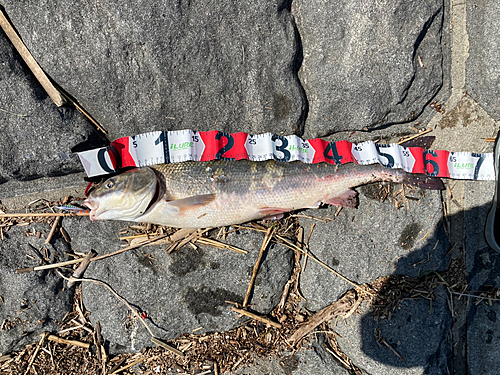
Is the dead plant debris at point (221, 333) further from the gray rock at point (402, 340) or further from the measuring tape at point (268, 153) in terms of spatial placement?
the measuring tape at point (268, 153)

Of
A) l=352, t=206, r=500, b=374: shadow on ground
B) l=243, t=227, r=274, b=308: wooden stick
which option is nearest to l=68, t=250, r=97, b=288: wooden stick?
l=243, t=227, r=274, b=308: wooden stick

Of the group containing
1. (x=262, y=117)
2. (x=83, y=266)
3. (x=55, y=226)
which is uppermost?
(x=262, y=117)

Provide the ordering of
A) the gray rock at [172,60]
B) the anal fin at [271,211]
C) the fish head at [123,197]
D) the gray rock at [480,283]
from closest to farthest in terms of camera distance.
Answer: the gray rock at [172,60]
the fish head at [123,197]
the anal fin at [271,211]
the gray rock at [480,283]

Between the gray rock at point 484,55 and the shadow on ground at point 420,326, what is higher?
the gray rock at point 484,55

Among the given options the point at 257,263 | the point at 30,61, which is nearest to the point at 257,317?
the point at 257,263

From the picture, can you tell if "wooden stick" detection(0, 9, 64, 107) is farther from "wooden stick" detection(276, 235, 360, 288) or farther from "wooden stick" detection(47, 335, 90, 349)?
"wooden stick" detection(276, 235, 360, 288)

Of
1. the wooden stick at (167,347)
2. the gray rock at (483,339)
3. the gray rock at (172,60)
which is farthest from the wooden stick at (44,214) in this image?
the gray rock at (483,339)

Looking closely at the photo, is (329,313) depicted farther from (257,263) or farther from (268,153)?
(268,153)

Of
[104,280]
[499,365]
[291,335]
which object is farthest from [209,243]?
[499,365]
